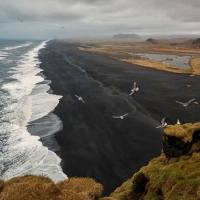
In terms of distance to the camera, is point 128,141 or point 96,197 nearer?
point 96,197

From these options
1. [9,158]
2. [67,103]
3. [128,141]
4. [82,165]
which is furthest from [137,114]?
[9,158]

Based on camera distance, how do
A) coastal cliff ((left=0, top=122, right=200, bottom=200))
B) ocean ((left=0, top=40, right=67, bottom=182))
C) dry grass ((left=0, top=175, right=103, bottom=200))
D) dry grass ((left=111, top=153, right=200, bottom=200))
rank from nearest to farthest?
dry grass ((left=0, top=175, right=103, bottom=200))
coastal cliff ((left=0, top=122, right=200, bottom=200))
dry grass ((left=111, top=153, right=200, bottom=200))
ocean ((left=0, top=40, right=67, bottom=182))

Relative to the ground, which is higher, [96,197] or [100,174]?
[96,197]

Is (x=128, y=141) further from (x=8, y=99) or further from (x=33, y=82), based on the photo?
(x=33, y=82)

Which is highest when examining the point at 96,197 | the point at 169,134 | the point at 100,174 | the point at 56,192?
the point at 169,134

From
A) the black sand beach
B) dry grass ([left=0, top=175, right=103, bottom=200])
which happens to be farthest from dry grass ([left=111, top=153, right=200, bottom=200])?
the black sand beach

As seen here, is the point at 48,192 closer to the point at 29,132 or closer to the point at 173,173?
the point at 173,173

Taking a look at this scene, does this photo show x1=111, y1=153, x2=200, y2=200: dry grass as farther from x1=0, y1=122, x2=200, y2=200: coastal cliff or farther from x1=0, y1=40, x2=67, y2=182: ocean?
x1=0, y1=40, x2=67, y2=182: ocean

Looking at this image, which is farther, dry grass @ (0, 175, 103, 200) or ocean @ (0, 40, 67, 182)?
ocean @ (0, 40, 67, 182)
